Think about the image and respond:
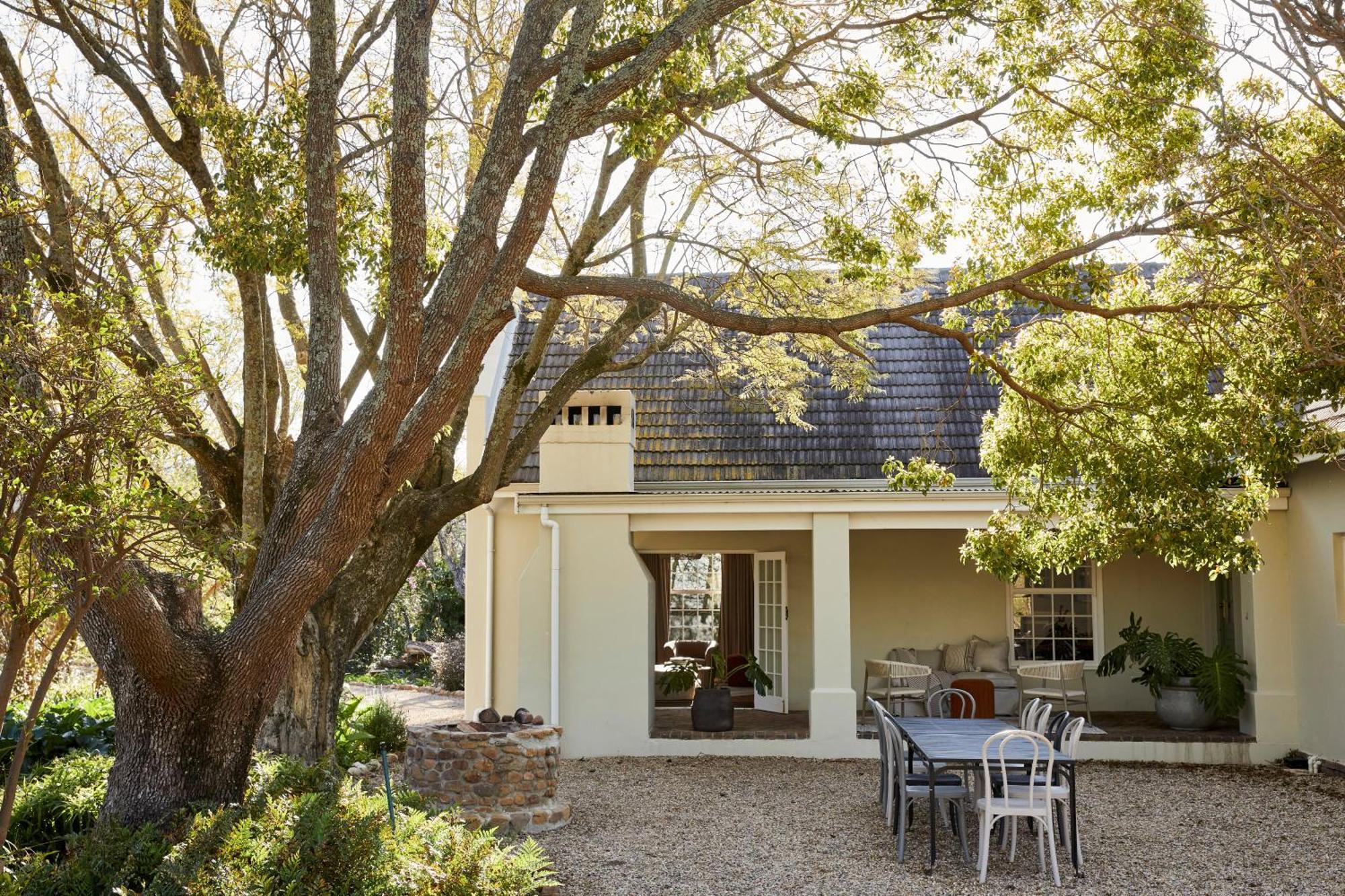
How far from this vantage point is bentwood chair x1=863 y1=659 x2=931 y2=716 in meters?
14.1

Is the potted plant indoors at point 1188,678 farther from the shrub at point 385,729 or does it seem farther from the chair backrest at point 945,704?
the shrub at point 385,729

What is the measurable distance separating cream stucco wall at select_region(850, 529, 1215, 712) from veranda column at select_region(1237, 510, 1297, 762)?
2263mm

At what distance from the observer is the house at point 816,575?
12984 millimetres

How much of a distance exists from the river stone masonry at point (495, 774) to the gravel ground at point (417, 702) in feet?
19.9

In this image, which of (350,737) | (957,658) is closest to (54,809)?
(350,737)

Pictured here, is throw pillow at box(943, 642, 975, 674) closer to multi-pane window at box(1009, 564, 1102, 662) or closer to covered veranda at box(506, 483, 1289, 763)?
covered veranda at box(506, 483, 1289, 763)

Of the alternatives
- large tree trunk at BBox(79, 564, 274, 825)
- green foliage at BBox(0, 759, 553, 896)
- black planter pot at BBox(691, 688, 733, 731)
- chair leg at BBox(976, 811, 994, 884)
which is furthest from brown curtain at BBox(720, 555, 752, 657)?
large tree trunk at BBox(79, 564, 274, 825)

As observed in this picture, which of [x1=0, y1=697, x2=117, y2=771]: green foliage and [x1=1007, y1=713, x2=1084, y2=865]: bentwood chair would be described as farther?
[x1=0, y1=697, x2=117, y2=771]: green foliage

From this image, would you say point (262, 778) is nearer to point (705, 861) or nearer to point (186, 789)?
point (186, 789)

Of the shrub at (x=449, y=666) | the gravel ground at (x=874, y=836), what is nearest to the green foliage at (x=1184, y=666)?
the gravel ground at (x=874, y=836)

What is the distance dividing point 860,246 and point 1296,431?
3.38 m

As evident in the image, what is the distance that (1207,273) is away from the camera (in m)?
8.16

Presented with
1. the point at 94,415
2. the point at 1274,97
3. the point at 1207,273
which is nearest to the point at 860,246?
the point at 1207,273

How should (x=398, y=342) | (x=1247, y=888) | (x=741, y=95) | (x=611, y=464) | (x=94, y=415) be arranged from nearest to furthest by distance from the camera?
(x=94, y=415), (x=398, y=342), (x=1247, y=888), (x=741, y=95), (x=611, y=464)
